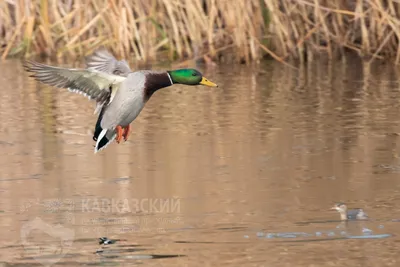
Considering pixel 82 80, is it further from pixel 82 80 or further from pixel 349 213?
pixel 349 213

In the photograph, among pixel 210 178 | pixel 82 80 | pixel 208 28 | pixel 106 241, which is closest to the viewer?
pixel 106 241

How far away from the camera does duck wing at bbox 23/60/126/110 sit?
752 cm

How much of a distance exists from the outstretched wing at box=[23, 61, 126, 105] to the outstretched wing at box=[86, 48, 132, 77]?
1.7 inches

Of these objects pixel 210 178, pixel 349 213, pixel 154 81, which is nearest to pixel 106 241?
pixel 349 213

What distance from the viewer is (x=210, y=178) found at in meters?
7.38

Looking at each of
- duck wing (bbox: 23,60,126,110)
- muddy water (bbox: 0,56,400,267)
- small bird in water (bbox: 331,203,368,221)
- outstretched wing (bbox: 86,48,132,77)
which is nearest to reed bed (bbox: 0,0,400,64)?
muddy water (bbox: 0,56,400,267)

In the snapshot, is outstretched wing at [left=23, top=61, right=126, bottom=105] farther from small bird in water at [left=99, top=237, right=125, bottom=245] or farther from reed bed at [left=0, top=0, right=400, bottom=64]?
reed bed at [left=0, top=0, right=400, bottom=64]

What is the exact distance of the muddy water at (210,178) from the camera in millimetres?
5609

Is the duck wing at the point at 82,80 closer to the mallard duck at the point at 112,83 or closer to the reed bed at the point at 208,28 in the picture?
the mallard duck at the point at 112,83

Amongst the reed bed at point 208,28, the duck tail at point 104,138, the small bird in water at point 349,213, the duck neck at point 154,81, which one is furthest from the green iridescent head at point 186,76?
the reed bed at point 208,28

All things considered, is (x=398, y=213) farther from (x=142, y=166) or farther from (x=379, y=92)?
(x=379, y=92)

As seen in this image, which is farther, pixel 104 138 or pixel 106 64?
pixel 104 138

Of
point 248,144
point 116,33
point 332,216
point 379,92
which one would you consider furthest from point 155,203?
point 116,33

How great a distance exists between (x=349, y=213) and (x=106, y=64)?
7.32ft
